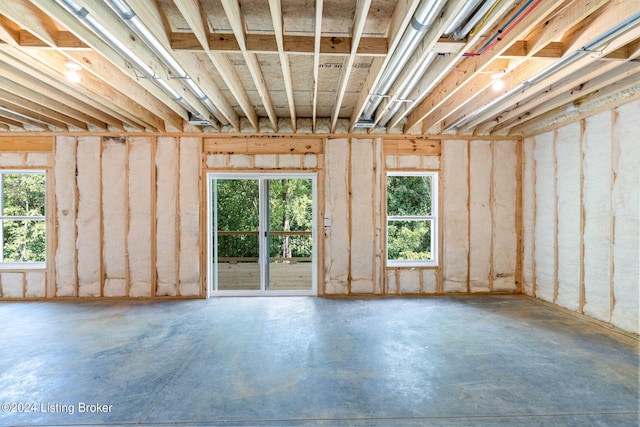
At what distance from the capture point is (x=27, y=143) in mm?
4770

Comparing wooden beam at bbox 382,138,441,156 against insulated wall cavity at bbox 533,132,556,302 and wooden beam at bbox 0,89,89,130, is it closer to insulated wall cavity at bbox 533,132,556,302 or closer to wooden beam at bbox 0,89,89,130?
insulated wall cavity at bbox 533,132,556,302

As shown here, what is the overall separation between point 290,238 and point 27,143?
4.84 metres

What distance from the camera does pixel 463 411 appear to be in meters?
2.15

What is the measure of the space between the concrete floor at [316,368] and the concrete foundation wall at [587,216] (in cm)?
43

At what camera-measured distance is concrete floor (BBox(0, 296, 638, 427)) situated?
2143 mm

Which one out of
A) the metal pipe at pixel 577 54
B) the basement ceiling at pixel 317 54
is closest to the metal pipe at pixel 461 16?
the basement ceiling at pixel 317 54

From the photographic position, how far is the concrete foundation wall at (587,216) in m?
3.42

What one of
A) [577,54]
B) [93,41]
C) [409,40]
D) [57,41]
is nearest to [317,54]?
[409,40]

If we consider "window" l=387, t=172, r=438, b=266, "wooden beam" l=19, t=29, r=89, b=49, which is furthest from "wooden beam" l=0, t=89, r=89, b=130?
"window" l=387, t=172, r=438, b=266

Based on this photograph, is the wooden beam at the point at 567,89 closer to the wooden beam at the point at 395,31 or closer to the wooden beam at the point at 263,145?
the wooden beam at the point at 395,31

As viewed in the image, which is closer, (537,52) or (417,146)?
(537,52)

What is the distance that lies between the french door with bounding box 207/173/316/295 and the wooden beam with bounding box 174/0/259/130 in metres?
1.60

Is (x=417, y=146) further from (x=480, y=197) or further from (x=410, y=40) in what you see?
(x=410, y=40)

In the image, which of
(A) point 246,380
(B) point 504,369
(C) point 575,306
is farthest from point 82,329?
(C) point 575,306
